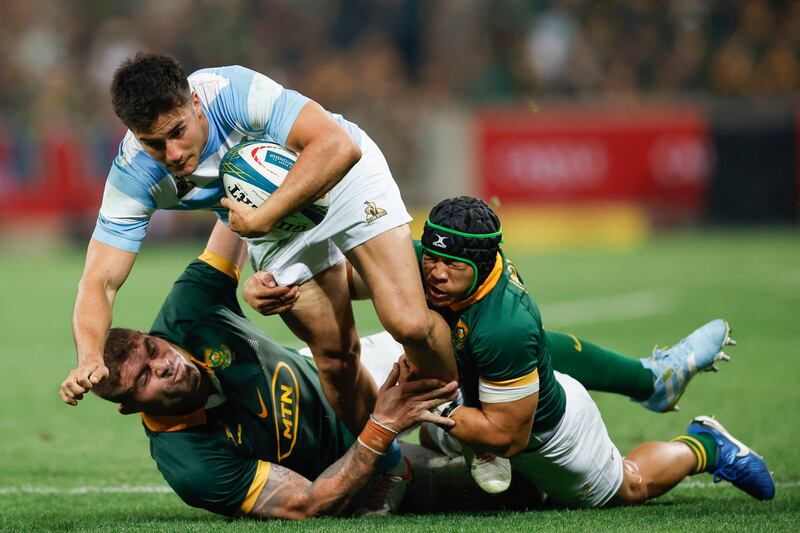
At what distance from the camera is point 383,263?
514 centimetres

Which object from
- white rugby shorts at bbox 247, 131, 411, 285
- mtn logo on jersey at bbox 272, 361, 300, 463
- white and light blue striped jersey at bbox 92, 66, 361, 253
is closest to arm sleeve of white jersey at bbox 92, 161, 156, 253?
white and light blue striped jersey at bbox 92, 66, 361, 253

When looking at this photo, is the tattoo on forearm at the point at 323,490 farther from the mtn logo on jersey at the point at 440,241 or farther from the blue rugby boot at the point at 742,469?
the blue rugby boot at the point at 742,469

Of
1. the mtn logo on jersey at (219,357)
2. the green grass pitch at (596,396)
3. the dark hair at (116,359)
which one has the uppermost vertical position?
the dark hair at (116,359)

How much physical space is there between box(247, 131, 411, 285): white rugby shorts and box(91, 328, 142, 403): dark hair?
65 cm

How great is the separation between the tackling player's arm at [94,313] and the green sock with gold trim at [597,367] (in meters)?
1.99

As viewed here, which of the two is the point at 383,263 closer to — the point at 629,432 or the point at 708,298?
the point at 629,432

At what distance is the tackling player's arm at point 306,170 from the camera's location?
4.62m

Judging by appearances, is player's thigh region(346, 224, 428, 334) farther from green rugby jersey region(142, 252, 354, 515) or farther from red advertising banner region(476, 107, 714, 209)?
red advertising banner region(476, 107, 714, 209)

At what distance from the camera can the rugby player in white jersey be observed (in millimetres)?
4723

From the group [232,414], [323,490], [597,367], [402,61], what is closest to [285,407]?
[232,414]

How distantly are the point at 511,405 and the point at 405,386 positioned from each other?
460mm

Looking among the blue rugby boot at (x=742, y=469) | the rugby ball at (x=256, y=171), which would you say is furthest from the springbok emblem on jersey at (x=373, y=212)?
the blue rugby boot at (x=742, y=469)

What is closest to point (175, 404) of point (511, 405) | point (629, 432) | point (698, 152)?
point (511, 405)

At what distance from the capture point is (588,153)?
665 inches
